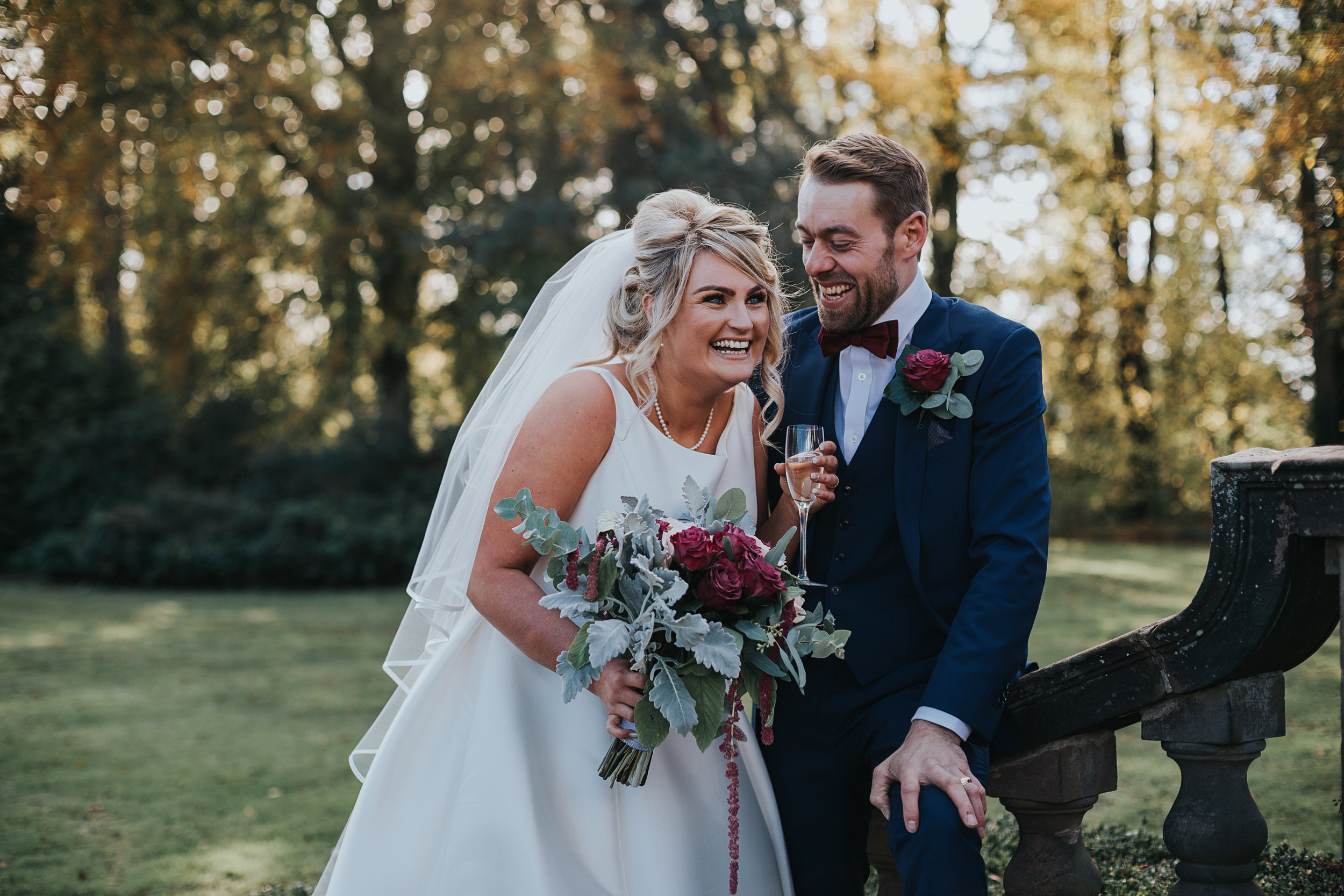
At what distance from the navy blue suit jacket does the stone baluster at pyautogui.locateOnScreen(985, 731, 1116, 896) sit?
166mm

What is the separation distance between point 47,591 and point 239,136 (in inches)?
305

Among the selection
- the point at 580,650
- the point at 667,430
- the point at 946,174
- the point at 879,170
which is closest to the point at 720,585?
the point at 580,650

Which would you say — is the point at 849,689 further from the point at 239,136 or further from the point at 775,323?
the point at 239,136

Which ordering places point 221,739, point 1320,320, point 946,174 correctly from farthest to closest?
point 946,174, point 221,739, point 1320,320

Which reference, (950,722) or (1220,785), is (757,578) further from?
(1220,785)

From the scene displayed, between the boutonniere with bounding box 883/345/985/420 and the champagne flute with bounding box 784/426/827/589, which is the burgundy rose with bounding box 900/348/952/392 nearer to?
the boutonniere with bounding box 883/345/985/420

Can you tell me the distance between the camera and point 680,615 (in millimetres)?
2395

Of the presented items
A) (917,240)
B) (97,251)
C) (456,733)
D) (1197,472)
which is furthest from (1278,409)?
(97,251)

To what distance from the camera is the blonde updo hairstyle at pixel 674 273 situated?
10.00 feet

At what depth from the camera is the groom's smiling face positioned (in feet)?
9.94

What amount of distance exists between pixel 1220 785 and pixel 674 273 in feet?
6.28

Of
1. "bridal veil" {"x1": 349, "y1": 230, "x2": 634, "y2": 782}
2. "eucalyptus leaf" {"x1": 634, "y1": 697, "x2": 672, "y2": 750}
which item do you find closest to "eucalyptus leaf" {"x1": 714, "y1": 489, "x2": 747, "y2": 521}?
"eucalyptus leaf" {"x1": 634, "y1": 697, "x2": 672, "y2": 750}

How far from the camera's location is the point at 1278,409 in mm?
12156

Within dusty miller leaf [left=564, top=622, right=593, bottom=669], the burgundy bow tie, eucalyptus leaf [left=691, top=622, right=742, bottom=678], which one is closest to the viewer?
eucalyptus leaf [left=691, top=622, right=742, bottom=678]
